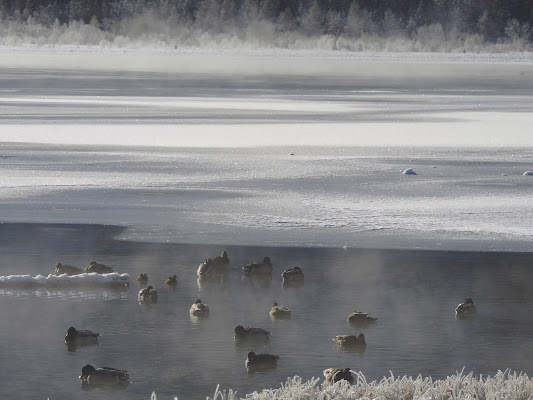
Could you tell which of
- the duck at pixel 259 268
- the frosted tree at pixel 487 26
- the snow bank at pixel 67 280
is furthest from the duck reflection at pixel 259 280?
the frosted tree at pixel 487 26

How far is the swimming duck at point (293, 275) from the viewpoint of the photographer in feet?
30.5

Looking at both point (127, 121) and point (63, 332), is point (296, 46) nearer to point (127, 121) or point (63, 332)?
point (127, 121)

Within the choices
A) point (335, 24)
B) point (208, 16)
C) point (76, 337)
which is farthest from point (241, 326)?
point (208, 16)

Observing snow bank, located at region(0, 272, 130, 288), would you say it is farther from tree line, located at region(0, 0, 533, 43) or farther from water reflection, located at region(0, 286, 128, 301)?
tree line, located at region(0, 0, 533, 43)

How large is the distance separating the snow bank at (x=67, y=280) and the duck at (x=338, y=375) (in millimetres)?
3014

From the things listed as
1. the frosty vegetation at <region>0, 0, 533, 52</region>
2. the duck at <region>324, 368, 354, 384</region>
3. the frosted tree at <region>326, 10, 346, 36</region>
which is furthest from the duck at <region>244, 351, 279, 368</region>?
the frosted tree at <region>326, 10, 346, 36</region>

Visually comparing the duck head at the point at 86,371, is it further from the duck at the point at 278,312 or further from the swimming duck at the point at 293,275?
the swimming duck at the point at 293,275

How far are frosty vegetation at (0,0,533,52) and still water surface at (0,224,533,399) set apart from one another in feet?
258

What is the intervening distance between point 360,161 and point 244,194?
4.07m

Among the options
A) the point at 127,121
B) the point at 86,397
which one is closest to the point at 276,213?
the point at 86,397

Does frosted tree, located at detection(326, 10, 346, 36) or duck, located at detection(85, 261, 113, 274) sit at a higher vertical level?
duck, located at detection(85, 261, 113, 274)

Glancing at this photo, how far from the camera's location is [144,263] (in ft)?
32.9

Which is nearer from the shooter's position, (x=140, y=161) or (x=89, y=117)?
(x=140, y=161)

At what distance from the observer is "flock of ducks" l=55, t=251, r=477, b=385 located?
6539mm
